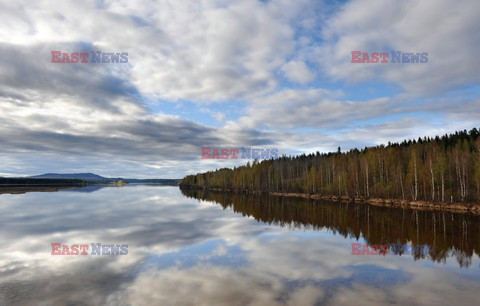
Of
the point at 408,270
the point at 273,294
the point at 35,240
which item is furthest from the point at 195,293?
the point at 35,240

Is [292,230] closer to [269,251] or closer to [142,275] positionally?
[269,251]

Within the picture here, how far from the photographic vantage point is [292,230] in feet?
124

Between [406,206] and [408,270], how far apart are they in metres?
54.4
